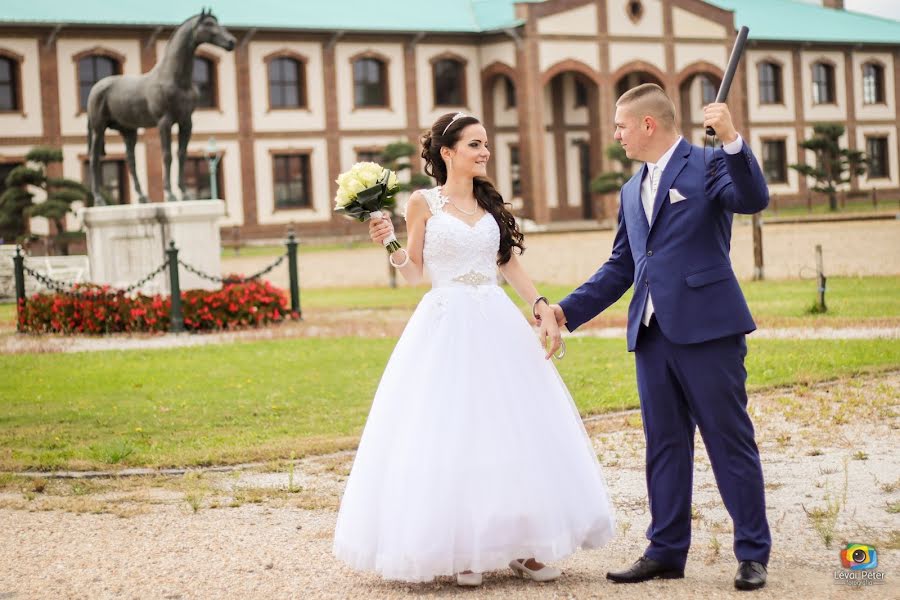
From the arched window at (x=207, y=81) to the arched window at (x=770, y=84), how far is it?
23.1 metres

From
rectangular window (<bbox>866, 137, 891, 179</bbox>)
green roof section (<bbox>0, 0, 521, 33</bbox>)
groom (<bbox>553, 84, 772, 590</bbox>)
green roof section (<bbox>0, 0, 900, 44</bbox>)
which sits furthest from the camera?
rectangular window (<bbox>866, 137, 891, 179</bbox>)

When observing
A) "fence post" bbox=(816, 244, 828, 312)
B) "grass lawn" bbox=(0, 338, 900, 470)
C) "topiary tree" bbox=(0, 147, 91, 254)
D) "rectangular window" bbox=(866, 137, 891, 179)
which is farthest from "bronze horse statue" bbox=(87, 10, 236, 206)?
"rectangular window" bbox=(866, 137, 891, 179)

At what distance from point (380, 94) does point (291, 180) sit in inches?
181

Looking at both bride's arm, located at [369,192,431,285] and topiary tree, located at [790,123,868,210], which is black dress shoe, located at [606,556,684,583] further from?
topiary tree, located at [790,123,868,210]

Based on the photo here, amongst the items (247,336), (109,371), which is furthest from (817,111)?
(109,371)

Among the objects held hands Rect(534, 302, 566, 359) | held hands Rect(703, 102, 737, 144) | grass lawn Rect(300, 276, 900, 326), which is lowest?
grass lawn Rect(300, 276, 900, 326)

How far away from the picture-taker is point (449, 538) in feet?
14.2

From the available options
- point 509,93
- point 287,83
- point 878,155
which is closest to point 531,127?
point 509,93

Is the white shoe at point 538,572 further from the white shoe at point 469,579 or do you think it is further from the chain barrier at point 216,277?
the chain barrier at point 216,277

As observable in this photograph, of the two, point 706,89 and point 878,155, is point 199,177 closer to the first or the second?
point 706,89

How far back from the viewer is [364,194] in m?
5.10

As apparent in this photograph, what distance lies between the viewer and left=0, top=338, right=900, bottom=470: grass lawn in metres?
7.82

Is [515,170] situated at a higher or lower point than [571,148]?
lower

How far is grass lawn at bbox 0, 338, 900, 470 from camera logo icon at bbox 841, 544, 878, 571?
3823mm
